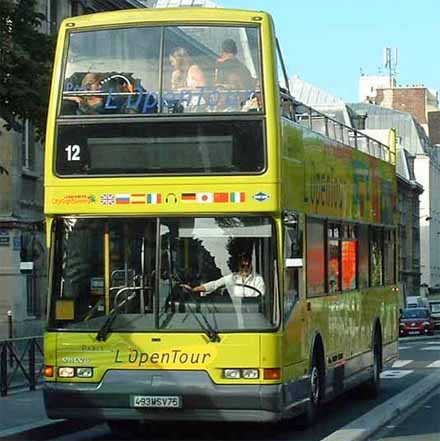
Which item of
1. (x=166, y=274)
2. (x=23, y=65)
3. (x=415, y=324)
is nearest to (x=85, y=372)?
(x=166, y=274)

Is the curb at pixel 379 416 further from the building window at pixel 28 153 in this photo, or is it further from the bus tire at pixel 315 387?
the building window at pixel 28 153

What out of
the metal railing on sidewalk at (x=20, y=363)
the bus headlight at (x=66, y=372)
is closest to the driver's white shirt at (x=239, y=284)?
the bus headlight at (x=66, y=372)

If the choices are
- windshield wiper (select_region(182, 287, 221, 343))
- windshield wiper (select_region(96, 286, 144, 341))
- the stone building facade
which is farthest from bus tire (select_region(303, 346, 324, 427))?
the stone building facade

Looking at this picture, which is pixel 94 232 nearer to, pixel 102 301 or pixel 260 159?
pixel 102 301

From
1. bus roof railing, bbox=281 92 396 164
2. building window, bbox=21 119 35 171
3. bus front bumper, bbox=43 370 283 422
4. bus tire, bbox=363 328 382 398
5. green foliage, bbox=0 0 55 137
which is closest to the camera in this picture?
bus front bumper, bbox=43 370 283 422

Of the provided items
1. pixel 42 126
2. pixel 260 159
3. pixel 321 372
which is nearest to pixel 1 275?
pixel 42 126

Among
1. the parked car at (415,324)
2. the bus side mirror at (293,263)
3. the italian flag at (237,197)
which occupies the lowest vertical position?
the parked car at (415,324)

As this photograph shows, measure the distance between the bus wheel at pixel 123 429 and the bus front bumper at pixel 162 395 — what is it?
1912mm

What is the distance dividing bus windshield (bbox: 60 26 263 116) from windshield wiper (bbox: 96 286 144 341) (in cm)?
194

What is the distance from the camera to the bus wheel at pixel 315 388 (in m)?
15.7

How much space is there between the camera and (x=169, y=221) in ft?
45.7

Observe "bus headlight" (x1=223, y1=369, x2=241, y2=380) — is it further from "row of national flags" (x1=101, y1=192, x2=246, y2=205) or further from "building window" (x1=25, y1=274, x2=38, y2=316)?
"building window" (x1=25, y1=274, x2=38, y2=316)

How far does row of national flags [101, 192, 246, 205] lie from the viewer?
45.1 feet

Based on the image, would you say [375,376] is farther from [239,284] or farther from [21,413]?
[239,284]
